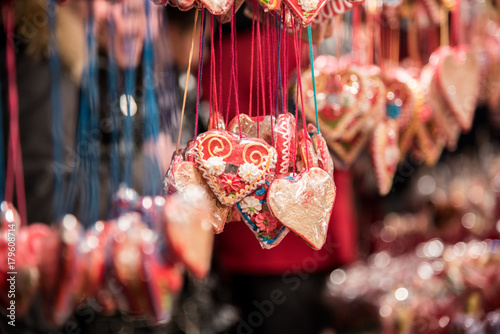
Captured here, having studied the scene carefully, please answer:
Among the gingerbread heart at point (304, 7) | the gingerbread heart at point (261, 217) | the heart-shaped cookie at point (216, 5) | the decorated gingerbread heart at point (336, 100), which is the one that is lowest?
the gingerbread heart at point (261, 217)

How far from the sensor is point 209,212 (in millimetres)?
646

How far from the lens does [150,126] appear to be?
80 cm

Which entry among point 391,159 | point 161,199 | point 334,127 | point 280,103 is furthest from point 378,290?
point 161,199

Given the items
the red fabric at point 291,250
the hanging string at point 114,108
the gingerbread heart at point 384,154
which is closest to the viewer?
the hanging string at point 114,108

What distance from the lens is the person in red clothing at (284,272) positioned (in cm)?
144

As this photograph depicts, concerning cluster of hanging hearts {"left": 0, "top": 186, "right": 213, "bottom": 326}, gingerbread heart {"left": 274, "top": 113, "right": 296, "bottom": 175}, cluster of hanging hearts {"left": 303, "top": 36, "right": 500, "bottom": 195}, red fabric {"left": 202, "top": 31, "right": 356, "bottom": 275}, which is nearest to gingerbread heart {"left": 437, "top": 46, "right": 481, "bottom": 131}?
cluster of hanging hearts {"left": 303, "top": 36, "right": 500, "bottom": 195}

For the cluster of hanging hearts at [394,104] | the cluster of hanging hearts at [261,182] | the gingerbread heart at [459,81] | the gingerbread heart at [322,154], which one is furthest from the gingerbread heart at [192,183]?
the gingerbread heart at [459,81]

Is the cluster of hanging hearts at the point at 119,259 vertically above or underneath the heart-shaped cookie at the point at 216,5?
underneath

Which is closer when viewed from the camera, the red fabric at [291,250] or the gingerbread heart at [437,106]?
the gingerbread heart at [437,106]

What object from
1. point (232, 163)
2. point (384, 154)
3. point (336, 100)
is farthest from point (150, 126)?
point (384, 154)

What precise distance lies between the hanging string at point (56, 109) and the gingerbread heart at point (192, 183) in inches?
12.6

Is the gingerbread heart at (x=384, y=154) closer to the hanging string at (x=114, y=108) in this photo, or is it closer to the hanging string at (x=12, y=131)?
the hanging string at (x=114, y=108)

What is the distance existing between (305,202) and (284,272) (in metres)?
0.86

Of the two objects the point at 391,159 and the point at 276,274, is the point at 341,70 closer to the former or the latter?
the point at 391,159
